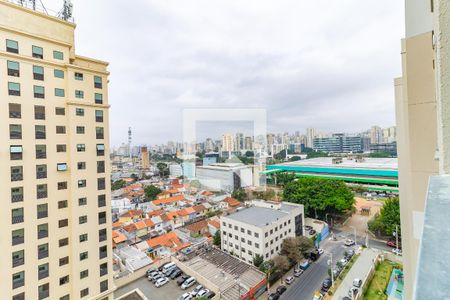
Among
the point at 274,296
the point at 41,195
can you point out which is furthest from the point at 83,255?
the point at 274,296

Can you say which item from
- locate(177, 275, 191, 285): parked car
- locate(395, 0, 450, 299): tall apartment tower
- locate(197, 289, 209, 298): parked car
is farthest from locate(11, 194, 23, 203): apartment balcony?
locate(395, 0, 450, 299): tall apartment tower

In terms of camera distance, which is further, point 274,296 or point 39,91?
point 274,296

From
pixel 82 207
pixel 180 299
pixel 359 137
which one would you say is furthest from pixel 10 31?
pixel 359 137

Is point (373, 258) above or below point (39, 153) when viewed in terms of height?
below

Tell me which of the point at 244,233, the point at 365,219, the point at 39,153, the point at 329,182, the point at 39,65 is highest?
the point at 39,65

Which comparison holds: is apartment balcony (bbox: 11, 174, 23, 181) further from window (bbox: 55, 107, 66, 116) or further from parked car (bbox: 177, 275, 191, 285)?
parked car (bbox: 177, 275, 191, 285)

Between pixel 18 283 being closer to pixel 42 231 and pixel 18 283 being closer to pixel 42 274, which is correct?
pixel 42 274

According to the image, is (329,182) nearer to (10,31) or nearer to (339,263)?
(339,263)
